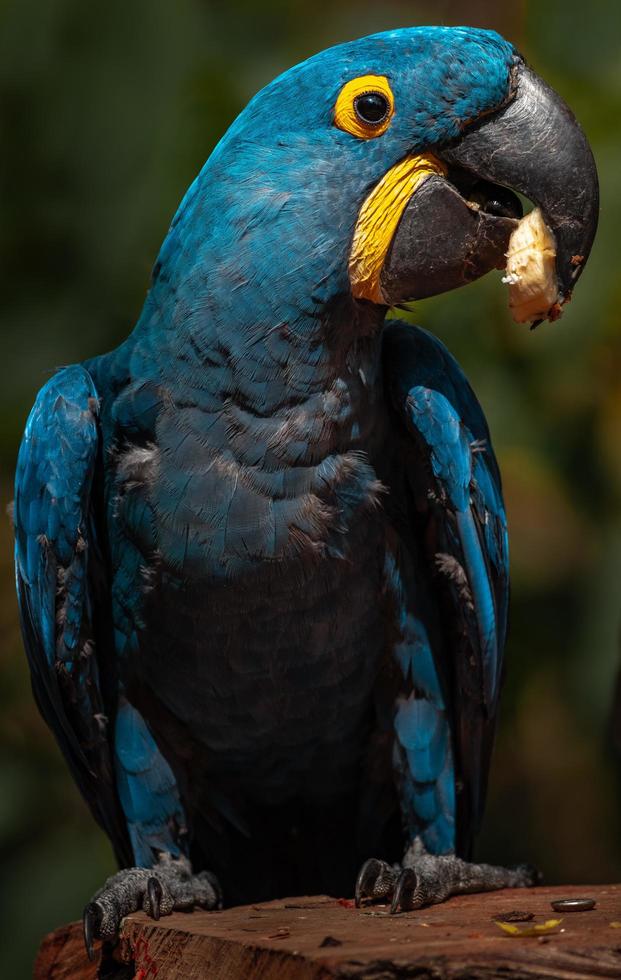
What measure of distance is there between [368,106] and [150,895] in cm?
111

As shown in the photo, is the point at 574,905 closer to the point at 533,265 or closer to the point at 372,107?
the point at 533,265

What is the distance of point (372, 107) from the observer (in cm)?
149

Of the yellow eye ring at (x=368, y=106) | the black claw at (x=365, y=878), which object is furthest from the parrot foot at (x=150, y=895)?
the yellow eye ring at (x=368, y=106)

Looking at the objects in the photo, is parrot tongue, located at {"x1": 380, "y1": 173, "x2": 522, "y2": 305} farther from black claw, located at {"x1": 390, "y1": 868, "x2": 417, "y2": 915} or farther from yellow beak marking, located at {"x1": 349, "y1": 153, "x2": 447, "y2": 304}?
black claw, located at {"x1": 390, "y1": 868, "x2": 417, "y2": 915}

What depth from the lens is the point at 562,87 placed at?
2738 millimetres

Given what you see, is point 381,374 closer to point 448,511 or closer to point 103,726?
point 448,511

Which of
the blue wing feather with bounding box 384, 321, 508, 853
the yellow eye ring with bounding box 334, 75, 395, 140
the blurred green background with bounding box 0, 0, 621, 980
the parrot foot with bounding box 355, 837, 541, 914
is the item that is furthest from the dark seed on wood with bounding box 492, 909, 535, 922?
the blurred green background with bounding box 0, 0, 621, 980

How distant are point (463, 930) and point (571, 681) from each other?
5.30 ft

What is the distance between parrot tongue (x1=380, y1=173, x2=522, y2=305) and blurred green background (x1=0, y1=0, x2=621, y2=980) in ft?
3.89

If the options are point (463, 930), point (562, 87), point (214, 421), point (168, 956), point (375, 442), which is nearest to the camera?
point (463, 930)

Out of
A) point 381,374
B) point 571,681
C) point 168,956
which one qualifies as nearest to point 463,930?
point 168,956

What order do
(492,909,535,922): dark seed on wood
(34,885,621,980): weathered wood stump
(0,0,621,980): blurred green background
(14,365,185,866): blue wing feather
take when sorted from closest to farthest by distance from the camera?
(34,885,621,980): weathered wood stump, (492,909,535,922): dark seed on wood, (14,365,185,866): blue wing feather, (0,0,621,980): blurred green background

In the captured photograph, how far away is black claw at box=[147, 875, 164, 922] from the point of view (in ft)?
5.12

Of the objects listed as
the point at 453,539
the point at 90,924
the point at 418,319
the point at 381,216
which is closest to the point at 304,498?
the point at 453,539
